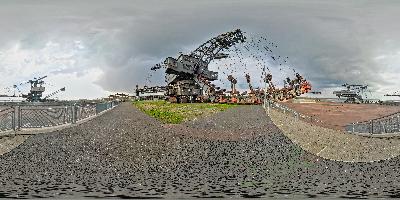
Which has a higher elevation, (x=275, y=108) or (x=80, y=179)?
(x=275, y=108)

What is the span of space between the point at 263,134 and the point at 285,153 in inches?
173

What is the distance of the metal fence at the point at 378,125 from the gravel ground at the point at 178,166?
20.5ft

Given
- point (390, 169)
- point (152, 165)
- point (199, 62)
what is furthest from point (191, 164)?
point (199, 62)

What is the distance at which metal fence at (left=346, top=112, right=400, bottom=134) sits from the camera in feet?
138

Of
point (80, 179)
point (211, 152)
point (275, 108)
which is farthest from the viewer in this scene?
point (275, 108)

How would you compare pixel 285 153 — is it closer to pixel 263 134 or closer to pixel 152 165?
pixel 263 134

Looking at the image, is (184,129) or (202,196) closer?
(202,196)

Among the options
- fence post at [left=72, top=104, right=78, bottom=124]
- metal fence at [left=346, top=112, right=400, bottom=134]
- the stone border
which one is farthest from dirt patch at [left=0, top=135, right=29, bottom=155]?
metal fence at [left=346, top=112, right=400, bottom=134]

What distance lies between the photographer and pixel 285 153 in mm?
35719

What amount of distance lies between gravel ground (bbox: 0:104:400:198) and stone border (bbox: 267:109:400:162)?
4.78ft

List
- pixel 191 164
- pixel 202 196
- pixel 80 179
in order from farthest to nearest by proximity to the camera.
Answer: pixel 191 164
pixel 80 179
pixel 202 196

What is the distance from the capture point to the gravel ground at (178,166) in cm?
2392

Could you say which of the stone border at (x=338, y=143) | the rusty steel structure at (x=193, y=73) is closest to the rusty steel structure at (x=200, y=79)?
the rusty steel structure at (x=193, y=73)

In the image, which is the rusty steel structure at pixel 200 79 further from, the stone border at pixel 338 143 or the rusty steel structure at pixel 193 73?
the stone border at pixel 338 143
